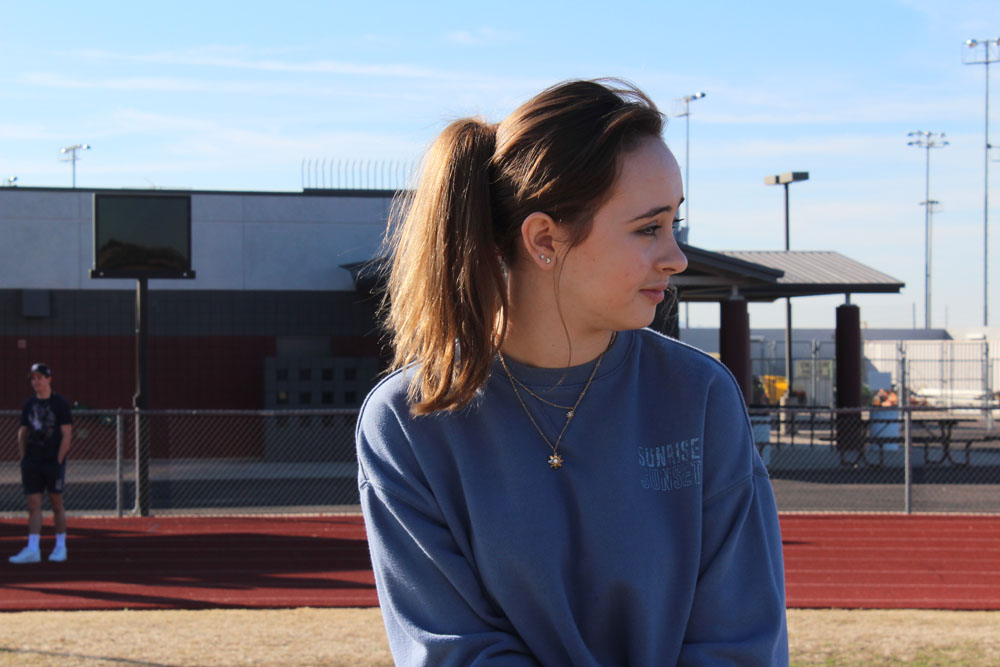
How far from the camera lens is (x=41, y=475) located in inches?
402

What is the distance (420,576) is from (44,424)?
30.5 ft

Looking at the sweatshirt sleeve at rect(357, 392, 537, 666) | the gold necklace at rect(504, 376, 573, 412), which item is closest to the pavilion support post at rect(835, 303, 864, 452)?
the gold necklace at rect(504, 376, 573, 412)

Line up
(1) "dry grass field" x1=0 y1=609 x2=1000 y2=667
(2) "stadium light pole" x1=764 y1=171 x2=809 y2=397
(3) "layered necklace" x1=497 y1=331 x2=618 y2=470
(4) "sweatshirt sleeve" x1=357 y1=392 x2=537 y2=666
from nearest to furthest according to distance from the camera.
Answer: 1. (4) "sweatshirt sleeve" x1=357 y1=392 x2=537 y2=666
2. (3) "layered necklace" x1=497 y1=331 x2=618 y2=470
3. (1) "dry grass field" x1=0 y1=609 x2=1000 y2=667
4. (2) "stadium light pole" x1=764 y1=171 x2=809 y2=397

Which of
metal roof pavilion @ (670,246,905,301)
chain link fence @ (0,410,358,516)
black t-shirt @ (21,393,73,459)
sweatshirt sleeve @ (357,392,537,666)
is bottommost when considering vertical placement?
chain link fence @ (0,410,358,516)

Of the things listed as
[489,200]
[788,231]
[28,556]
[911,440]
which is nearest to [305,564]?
[28,556]

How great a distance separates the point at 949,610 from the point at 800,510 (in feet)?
16.8

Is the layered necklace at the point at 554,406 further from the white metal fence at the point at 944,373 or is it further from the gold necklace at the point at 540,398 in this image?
the white metal fence at the point at 944,373

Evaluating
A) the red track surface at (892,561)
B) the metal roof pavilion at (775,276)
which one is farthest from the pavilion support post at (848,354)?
the red track surface at (892,561)

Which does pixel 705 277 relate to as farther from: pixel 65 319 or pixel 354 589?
pixel 65 319

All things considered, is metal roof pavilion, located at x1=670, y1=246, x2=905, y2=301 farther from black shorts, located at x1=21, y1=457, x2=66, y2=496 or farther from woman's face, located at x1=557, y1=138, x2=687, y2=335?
woman's face, located at x1=557, y1=138, x2=687, y2=335

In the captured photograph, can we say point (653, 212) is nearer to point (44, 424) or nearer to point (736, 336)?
point (44, 424)

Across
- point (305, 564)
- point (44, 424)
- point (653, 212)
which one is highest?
point (653, 212)

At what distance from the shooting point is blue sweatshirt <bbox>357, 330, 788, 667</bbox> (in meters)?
1.78

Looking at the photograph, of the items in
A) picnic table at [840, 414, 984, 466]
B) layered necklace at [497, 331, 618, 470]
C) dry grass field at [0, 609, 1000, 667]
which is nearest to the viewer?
layered necklace at [497, 331, 618, 470]
